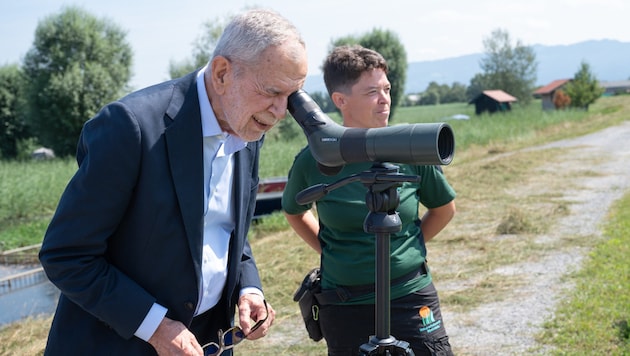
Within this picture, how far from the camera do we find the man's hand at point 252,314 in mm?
2145

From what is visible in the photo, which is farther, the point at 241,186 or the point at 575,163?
the point at 575,163

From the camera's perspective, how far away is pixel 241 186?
6.83ft

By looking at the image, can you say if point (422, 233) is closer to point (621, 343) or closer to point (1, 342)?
point (621, 343)

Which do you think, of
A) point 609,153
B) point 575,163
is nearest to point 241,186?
point 575,163

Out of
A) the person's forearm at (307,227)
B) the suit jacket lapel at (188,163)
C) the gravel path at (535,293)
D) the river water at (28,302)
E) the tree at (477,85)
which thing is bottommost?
the tree at (477,85)

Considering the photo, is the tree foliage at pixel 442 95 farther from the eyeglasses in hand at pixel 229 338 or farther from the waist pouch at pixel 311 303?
the eyeglasses in hand at pixel 229 338

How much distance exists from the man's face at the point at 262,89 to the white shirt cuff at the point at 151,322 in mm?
531

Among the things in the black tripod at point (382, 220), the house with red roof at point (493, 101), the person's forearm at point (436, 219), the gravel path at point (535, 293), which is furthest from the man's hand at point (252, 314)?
the house with red roof at point (493, 101)

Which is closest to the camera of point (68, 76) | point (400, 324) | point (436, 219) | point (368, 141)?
point (368, 141)

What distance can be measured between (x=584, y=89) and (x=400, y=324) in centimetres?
6110

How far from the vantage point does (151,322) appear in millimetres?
1848

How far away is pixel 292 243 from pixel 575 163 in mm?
10953

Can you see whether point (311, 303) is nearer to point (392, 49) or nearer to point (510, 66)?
point (392, 49)

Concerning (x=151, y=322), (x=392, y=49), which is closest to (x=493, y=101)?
(x=392, y=49)
